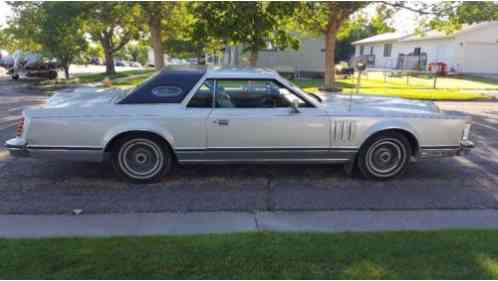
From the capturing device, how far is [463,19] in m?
14.6

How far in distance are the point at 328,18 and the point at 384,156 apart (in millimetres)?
13155

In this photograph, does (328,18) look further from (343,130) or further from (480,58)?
(480,58)

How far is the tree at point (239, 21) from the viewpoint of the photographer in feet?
34.1

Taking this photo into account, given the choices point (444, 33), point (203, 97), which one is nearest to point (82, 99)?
point (203, 97)

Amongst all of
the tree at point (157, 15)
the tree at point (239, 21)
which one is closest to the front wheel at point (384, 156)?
the tree at point (239, 21)

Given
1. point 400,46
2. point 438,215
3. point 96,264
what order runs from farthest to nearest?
point 400,46 → point 438,215 → point 96,264

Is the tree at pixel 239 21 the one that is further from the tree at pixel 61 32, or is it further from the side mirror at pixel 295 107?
the tree at pixel 61 32

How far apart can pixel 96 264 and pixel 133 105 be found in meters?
2.37

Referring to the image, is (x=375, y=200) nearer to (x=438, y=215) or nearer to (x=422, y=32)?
(x=438, y=215)

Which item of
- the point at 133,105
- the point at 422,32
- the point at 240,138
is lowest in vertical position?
the point at 240,138

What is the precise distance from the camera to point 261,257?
3.06 m

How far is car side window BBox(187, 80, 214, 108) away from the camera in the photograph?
4867 mm

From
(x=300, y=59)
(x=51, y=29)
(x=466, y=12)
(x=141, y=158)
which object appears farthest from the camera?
(x=300, y=59)

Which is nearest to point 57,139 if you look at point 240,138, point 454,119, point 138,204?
point 138,204
